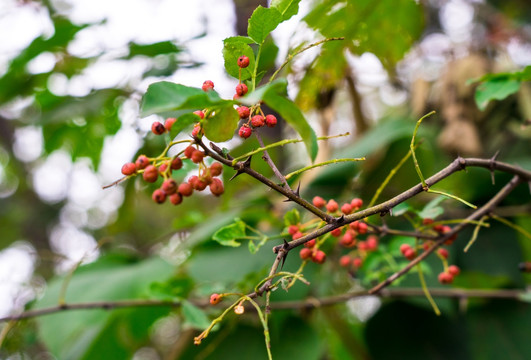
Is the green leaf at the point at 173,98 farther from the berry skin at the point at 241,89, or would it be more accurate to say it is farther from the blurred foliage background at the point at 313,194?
the blurred foliage background at the point at 313,194

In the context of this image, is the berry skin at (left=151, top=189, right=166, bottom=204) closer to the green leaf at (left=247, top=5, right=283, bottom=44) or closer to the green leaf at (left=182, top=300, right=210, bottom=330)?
the green leaf at (left=247, top=5, right=283, bottom=44)

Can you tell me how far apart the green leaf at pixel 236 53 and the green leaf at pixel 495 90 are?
1.18 feet

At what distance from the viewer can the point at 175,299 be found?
688mm

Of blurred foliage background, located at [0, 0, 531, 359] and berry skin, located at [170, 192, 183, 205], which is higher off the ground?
berry skin, located at [170, 192, 183, 205]

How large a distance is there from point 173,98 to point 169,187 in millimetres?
93

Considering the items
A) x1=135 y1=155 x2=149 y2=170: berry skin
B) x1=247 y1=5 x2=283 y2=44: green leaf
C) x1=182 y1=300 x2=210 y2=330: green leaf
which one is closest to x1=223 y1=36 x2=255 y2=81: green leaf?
x1=247 y1=5 x2=283 y2=44: green leaf

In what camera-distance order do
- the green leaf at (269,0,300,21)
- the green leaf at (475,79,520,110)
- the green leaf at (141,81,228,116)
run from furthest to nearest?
the green leaf at (475,79,520,110)
the green leaf at (269,0,300,21)
the green leaf at (141,81,228,116)

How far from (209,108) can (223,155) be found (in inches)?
1.6

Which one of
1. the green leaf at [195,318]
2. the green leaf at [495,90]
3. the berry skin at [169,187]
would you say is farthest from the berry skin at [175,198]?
the green leaf at [495,90]

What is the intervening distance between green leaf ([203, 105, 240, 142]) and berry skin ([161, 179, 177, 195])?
52mm

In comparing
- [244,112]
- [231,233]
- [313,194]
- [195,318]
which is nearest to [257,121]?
[244,112]

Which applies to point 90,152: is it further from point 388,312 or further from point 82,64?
point 388,312

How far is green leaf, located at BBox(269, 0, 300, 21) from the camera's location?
1.32 ft

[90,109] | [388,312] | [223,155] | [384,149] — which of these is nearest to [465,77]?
[384,149]
